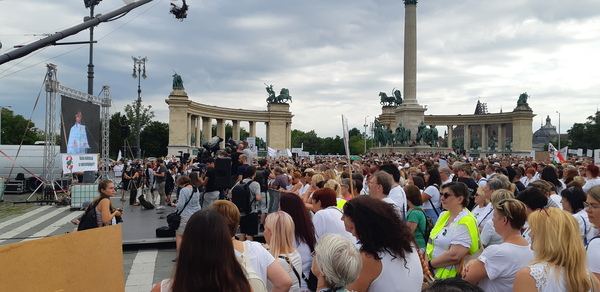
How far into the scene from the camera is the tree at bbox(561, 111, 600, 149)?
243ft

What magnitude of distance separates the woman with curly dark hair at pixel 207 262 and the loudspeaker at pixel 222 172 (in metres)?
5.08

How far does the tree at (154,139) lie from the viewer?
8400 cm

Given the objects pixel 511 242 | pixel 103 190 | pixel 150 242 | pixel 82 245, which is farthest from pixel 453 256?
pixel 150 242

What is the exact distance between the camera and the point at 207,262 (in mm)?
2594

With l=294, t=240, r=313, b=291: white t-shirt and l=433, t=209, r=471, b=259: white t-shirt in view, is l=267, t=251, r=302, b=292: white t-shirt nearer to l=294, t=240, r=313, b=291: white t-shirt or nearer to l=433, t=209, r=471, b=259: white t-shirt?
l=294, t=240, r=313, b=291: white t-shirt

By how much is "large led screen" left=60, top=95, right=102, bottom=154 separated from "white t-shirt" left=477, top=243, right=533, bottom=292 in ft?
65.2

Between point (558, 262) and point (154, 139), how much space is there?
88518mm

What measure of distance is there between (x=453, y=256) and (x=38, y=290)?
3471 millimetres

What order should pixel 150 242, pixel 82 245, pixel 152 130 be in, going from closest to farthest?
pixel 82 245, pixel 150 242, pixel 152 130

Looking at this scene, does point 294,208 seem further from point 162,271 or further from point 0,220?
point 0,220

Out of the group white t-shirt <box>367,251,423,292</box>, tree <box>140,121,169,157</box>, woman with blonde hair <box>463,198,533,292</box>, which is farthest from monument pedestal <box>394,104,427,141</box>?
tree <box>140,121,169,157</box>

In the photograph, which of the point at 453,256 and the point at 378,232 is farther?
the point at 453,256

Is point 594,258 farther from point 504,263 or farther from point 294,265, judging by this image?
point 294,265

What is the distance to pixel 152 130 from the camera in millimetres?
85125
